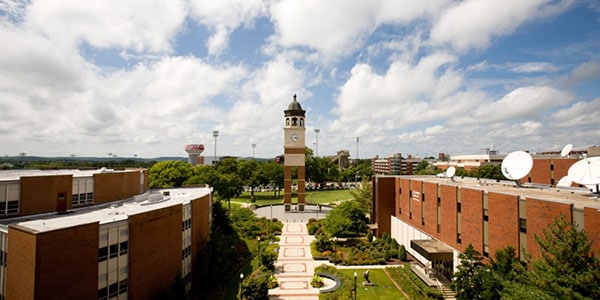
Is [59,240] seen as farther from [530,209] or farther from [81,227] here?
[530,209]

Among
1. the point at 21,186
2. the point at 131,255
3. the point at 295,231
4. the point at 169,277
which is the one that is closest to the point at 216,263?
the point at 169,277

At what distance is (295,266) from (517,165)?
24.7 metres

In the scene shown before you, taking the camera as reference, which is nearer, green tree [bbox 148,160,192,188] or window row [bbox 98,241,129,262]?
window row [bbox 98,241,129,262]

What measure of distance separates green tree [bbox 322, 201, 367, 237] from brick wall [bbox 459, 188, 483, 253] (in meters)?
16.8

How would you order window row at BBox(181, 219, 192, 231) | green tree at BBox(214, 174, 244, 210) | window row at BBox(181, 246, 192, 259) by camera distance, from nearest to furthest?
1. window row at BBox(181, 246, 192, 259)
2. window row at BBox(181, 219, 192, 231)
3. green tree at BBox(214, 174, 244, 210)

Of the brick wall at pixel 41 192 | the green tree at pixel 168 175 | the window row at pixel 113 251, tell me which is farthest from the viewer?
the green tree at pixel 168 175

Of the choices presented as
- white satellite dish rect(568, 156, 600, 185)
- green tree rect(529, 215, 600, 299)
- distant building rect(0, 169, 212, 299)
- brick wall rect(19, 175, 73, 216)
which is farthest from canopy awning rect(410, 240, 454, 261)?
brick wall rect(19, 175, 73, 216)

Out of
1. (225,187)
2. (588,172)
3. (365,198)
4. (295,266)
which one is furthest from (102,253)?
(225,187)

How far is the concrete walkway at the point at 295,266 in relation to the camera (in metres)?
27.9

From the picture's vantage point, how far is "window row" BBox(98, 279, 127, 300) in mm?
18422

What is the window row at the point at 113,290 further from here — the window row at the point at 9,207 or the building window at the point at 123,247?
the window row at the point at 9,207

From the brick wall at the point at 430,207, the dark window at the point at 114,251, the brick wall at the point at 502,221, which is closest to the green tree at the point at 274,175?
the brick wall at the point at 430,207

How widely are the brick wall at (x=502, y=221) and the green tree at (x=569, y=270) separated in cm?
555

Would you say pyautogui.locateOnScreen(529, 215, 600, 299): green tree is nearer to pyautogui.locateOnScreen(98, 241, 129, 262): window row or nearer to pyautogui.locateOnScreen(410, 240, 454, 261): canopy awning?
pyautogui.locateOnScreen(410, 240, 454, 261): canopy awning
